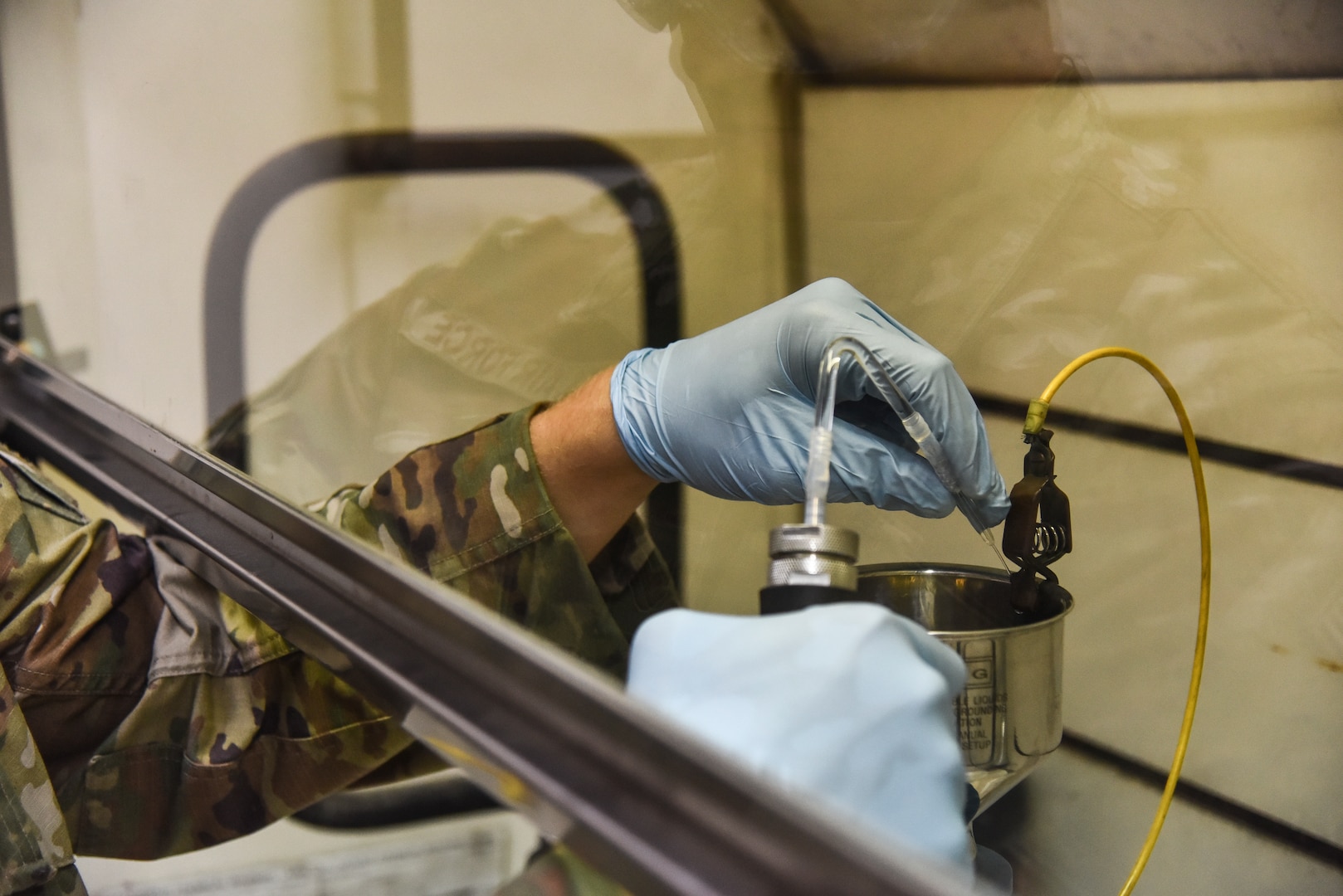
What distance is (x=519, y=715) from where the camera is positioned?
1.74ft

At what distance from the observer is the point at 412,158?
59.7 inches

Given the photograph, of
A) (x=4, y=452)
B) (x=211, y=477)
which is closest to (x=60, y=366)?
(x=4, y=452)

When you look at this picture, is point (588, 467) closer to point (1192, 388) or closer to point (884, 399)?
point (884, 399)

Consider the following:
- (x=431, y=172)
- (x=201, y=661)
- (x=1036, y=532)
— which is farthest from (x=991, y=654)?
(x=431, y=172)

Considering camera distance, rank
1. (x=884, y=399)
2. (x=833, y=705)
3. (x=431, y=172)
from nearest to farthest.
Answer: (x=833, y=705)
(x=884, y=399)
(x=431, y=172)

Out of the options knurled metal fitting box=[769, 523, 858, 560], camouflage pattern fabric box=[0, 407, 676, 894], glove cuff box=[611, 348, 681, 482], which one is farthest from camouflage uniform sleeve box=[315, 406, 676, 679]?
knurled metal fitting box=[769, 523, 858, 560]

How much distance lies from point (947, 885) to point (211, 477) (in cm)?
89

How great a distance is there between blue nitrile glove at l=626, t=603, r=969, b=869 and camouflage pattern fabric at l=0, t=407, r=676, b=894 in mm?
393

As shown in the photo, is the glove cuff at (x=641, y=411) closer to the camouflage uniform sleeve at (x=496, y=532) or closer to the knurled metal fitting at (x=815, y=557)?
the camouflage uniform sleeve at (x=496, y=532)

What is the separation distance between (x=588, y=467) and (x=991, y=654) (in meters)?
0.48

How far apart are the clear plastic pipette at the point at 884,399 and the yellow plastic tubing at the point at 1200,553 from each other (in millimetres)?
74

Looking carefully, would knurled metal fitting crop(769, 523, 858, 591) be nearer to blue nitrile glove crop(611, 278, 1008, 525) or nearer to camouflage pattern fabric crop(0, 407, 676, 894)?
blue nitrile glove crop(611, 278, 1008, 525)

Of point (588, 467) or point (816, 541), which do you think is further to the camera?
point (588, 467)

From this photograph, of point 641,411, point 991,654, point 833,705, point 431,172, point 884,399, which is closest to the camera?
point 833,705
